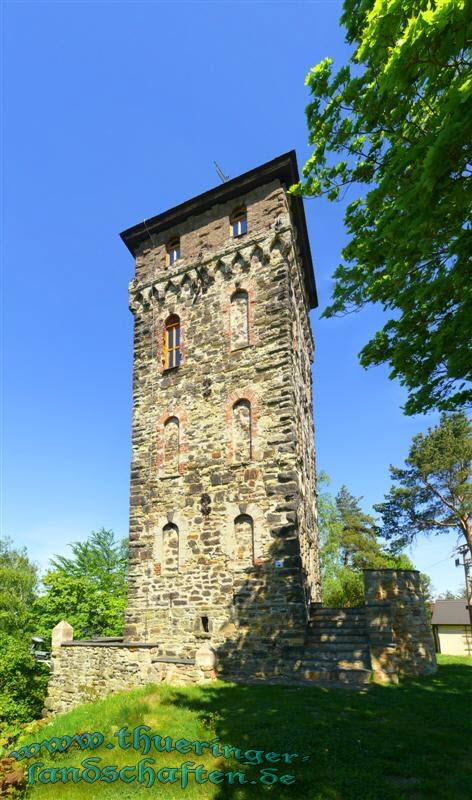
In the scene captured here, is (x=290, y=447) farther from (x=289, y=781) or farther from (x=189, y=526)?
(x=289, y=781)

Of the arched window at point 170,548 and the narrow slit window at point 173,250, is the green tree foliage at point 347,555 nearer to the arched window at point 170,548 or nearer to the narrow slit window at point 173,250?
the arched window at point 170,548

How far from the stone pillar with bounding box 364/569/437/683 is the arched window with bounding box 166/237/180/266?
42.7 feet

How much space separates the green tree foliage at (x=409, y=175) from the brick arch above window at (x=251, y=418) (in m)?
5.61

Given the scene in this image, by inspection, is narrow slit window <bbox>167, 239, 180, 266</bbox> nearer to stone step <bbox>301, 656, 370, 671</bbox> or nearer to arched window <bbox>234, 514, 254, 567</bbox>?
arched window <bbox>234, 514, 254, 567</bbox>

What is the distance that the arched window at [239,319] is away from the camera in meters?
15.7

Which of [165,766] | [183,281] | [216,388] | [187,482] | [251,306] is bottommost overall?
[165,766]

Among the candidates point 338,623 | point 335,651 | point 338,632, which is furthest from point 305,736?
point 338,623

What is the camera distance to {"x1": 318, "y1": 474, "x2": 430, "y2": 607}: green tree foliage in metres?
23.8

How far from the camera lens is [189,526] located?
1488cm

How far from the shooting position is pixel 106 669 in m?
13.0

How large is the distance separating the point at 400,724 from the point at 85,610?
55.1 feet

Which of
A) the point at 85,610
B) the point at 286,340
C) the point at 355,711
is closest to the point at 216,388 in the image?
the point at 286,340

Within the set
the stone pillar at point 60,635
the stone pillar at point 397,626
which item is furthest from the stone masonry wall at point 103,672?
the stone pillar at point 397,626

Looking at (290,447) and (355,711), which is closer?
(355,711)
